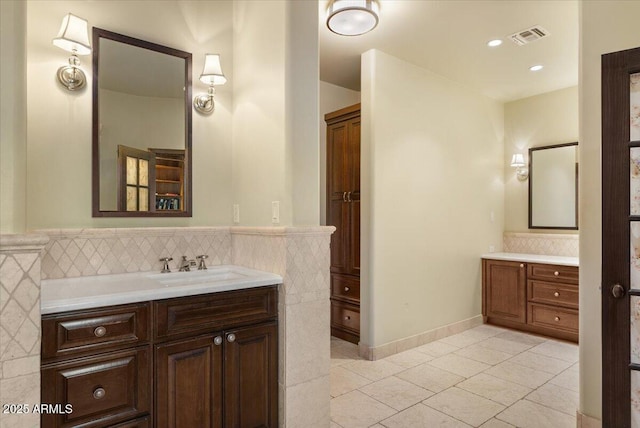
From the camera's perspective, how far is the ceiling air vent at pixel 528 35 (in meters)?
3.06

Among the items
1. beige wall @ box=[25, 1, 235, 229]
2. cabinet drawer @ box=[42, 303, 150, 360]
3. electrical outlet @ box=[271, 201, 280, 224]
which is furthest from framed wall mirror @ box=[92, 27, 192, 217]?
cabinet drawer @ box=[42, 303, 150, 360]

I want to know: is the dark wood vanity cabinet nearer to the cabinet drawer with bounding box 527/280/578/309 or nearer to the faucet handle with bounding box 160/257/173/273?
the faucet handle with bounding box 160/257/173/273

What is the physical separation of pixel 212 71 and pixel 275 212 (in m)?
1.03

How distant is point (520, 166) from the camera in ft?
15.8

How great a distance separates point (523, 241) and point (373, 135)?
2.76 m

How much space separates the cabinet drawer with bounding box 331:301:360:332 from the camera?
376 centimetres

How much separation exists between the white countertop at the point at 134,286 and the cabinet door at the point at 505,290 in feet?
10.9

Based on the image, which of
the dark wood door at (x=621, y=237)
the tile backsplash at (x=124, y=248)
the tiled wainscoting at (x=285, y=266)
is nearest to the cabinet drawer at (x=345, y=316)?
the tiled wainscoting at (x=285, y=266)

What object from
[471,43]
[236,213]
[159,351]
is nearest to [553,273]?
[471,43]

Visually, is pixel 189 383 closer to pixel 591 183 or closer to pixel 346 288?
pixel 346 288

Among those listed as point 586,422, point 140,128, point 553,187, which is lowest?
point 586,422

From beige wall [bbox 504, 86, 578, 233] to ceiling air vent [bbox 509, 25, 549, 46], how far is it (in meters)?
1.66

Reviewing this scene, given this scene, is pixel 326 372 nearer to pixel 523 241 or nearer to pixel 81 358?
pixel 81 358

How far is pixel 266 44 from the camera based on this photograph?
7.48 ft
